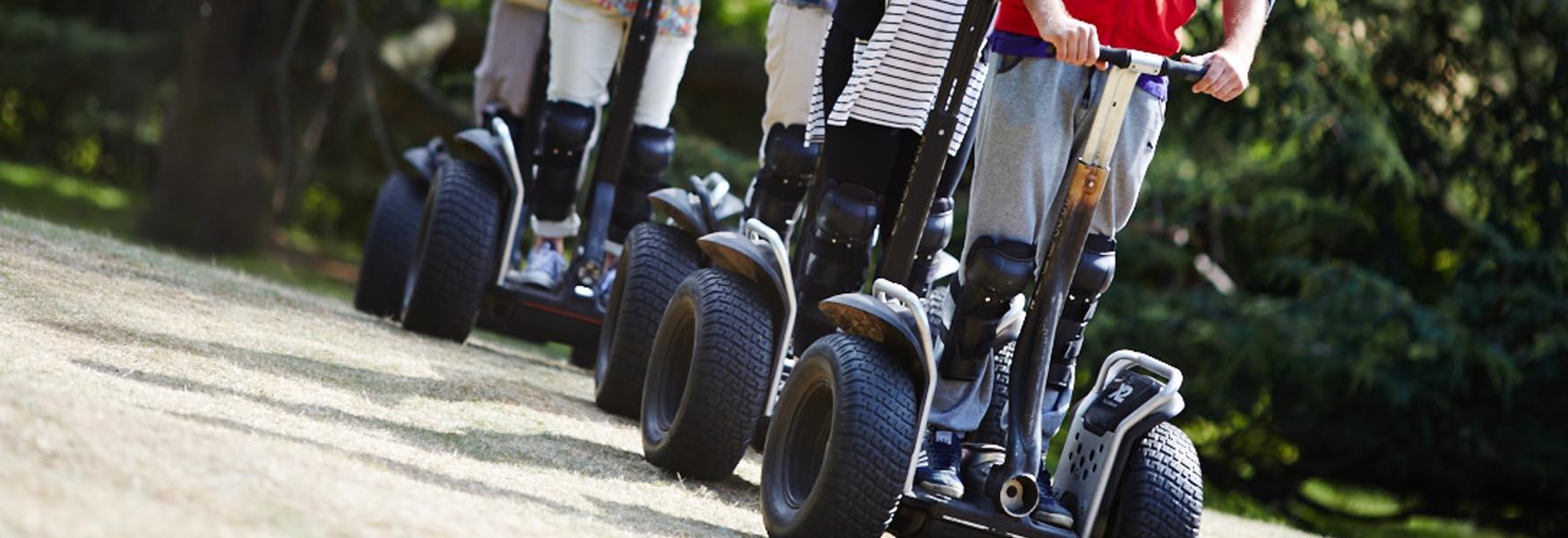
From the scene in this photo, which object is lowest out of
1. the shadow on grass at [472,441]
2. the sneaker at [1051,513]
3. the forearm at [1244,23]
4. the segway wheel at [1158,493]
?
the shadow on grass at [472,441]

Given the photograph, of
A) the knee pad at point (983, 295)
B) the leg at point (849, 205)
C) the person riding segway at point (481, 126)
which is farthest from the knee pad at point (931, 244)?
the person riding segway at point (481, 126)

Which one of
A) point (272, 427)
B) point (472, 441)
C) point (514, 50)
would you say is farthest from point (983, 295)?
point (514, 50)

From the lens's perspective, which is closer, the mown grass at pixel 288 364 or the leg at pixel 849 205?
the mown grass at pixel 288 364

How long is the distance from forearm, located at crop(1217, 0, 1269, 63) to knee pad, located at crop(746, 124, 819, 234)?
1.38 meters

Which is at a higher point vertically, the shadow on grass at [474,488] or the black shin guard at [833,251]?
the black shin guard at [833,251]

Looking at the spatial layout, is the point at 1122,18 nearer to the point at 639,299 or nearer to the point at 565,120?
the point at 639,299

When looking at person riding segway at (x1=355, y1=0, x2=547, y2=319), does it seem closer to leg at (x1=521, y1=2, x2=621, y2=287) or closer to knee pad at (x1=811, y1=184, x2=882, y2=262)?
leg at (x1=521, y1=2, x2=621, y2=287)

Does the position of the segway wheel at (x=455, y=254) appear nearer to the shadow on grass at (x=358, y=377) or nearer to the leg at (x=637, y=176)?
the leg at (x=637, y=176)

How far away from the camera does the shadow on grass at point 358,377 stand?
4.03m

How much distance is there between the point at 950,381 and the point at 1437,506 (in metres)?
5.87

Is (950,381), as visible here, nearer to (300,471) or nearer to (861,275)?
(861,275)

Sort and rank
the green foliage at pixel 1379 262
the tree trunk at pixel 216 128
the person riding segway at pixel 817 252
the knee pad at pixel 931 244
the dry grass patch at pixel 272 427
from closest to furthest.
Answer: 1. the dry grass patch at pixel 272 427
2. the person riding segway at pixel 817 252
3. the knee pad at pixel 931 244
4. the green foliage at pixel 1379 262
5. the tree trunk at pixel 216 128

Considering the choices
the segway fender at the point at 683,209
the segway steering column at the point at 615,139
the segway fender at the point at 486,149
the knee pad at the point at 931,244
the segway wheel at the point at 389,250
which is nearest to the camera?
the knee pad at the point at 931,244

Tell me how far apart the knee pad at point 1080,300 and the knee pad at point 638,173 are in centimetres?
224
